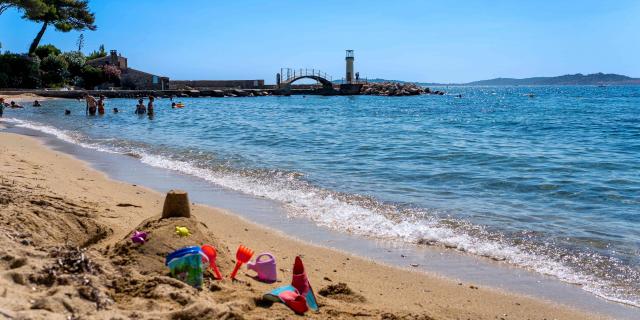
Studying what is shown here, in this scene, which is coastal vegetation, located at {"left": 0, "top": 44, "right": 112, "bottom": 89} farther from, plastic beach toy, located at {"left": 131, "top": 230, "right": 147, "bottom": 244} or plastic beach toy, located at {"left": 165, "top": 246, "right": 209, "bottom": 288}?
plastic beach toy, located at {"left": 165, "top": 246, "right": 209, "bottom": 288}

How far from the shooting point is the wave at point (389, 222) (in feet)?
17.9

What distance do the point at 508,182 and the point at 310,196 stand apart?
147 inches

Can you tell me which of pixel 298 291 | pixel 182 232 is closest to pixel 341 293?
pixel 298 291

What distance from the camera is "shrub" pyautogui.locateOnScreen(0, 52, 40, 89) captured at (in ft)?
163

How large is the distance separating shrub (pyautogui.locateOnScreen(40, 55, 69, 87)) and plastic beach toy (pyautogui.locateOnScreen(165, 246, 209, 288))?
181ft

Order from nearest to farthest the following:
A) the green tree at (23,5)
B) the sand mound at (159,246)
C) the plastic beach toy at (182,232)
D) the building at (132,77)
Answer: the sand mound at (159,246) → the plastic beach toy at (182,232) → the green tree at (23,5) → the building at (132,77)

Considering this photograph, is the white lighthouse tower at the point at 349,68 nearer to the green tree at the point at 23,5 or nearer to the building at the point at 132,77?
the building at the point at 132,77

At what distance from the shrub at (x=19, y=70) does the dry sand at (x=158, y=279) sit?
49833 millimetres

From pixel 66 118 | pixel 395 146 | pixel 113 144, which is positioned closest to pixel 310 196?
pixel 395 146

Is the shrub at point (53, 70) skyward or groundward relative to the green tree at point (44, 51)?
groundward

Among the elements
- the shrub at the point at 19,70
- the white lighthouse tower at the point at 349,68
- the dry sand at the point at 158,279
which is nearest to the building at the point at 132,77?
the shrub at the point at 19,70

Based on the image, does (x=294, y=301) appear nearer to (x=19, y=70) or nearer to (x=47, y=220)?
(x=47, y=220)

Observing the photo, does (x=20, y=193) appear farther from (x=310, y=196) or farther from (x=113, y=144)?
(x=113, y=144)

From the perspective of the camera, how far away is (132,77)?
62531 millimetres
